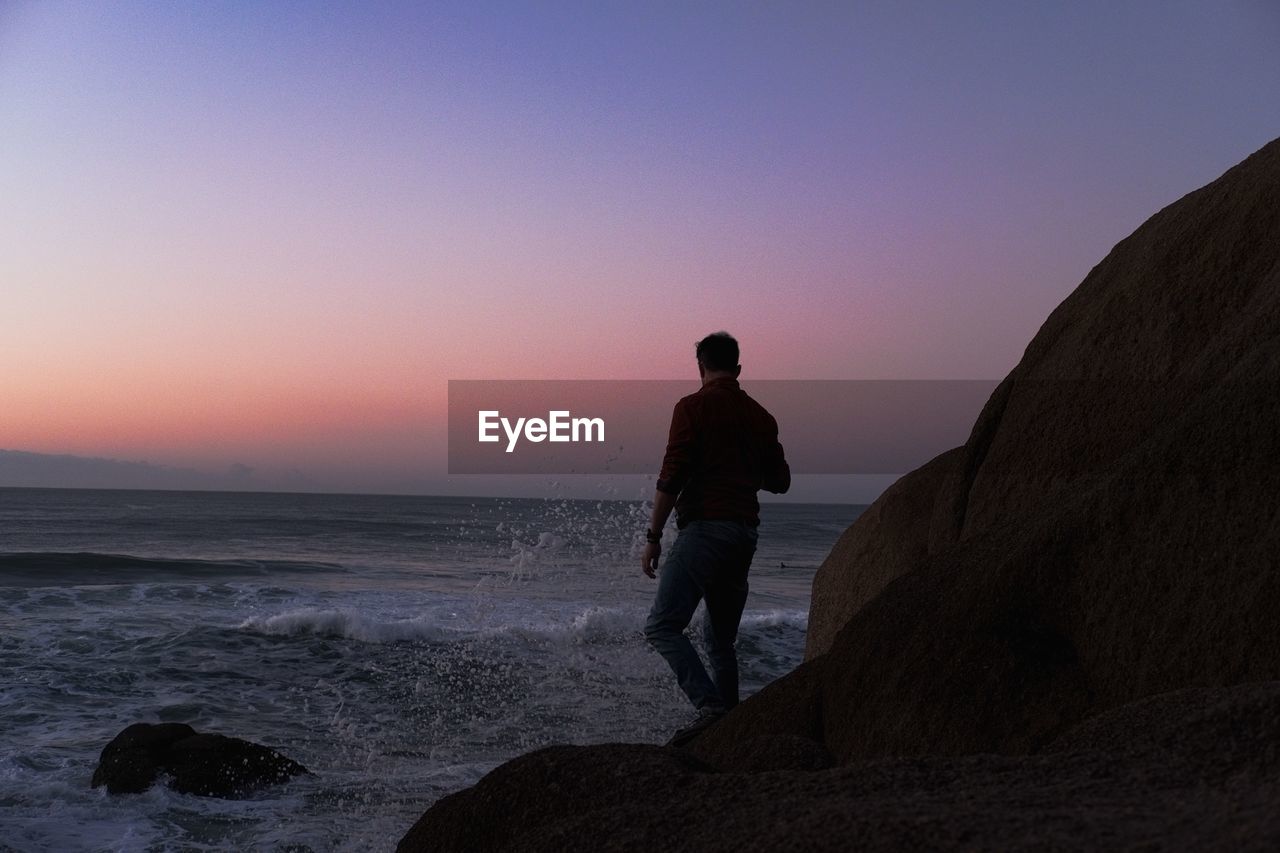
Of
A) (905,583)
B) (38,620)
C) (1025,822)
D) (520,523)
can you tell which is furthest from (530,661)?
(520,523)

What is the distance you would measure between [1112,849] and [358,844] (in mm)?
5584

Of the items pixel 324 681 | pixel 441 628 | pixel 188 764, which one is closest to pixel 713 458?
pixel 188 764

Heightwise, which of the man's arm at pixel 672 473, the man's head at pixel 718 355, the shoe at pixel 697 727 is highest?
the man's head at pixel 718 355

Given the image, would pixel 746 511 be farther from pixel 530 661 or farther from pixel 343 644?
pixel 343 644

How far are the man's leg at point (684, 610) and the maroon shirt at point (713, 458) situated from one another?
0.14 meters

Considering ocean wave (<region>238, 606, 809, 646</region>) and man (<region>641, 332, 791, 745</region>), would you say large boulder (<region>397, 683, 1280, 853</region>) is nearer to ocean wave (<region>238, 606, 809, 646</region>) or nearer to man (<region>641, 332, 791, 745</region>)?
man (<region>641, 332, 791, 745</region>)

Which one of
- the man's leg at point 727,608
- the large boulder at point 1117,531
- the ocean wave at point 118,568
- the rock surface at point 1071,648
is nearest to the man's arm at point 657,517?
the man's leg at point 727,608

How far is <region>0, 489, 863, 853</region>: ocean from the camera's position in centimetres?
683

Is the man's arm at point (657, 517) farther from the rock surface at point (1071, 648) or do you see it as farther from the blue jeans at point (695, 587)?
the rock surface at point (1071, 648)

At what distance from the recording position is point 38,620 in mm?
15344

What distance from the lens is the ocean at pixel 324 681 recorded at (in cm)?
683

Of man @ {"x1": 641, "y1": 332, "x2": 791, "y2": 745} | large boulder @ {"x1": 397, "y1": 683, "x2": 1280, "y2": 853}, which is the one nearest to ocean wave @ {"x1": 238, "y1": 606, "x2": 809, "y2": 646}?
man @ {"x1": 641, "y1": 332, "x2": 791, "y2": 745}

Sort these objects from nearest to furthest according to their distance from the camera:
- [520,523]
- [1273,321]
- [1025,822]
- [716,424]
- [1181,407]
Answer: [1025,822] < [1273,321] < [1181,407] < [716,424] < [520,523]

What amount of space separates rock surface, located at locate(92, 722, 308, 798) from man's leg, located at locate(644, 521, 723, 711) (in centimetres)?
418
